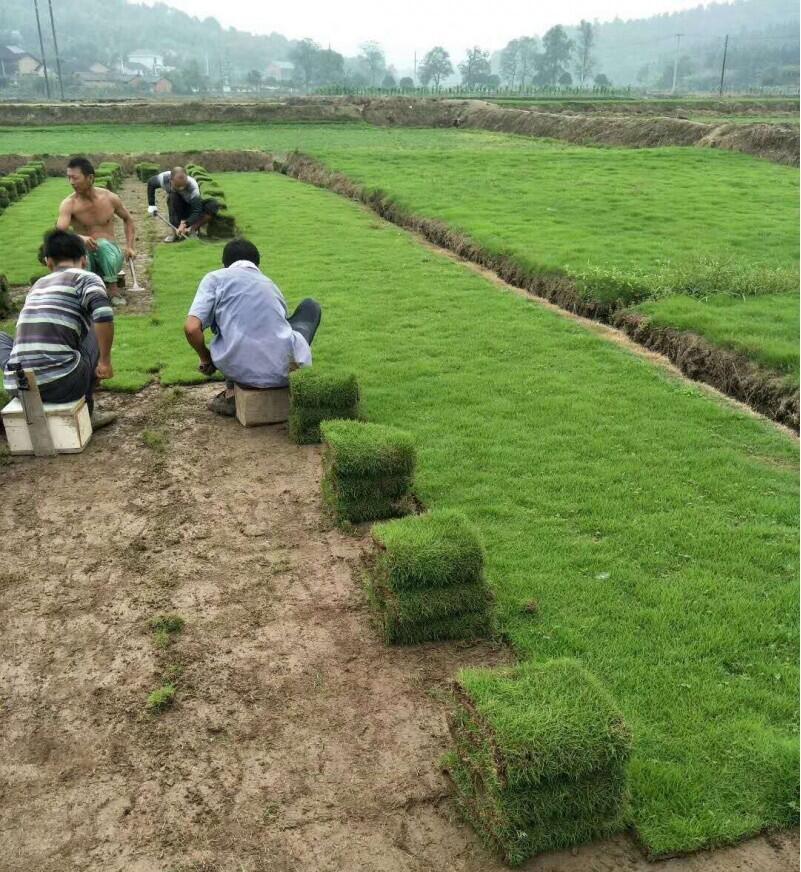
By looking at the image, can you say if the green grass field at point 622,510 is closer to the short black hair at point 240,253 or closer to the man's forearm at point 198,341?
the man's forearm at point 198,341

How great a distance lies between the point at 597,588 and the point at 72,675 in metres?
3.38

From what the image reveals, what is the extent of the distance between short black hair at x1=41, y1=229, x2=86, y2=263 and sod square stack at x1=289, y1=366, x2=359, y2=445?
8.47ft

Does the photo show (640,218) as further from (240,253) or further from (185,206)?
(240,253)

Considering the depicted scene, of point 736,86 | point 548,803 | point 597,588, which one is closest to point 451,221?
point 597,588

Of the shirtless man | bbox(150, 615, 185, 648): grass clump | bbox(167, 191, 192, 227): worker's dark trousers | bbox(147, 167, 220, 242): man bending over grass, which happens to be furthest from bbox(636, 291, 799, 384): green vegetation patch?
bbox(167, 191, 192, 227): worker's dark trousers

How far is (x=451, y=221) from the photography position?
17.9 meters

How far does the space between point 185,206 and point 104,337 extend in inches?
457

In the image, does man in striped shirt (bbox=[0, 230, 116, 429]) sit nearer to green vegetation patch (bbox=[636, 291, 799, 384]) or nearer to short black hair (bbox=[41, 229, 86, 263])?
short black hair (bbox=[41, 229, 86, 263])

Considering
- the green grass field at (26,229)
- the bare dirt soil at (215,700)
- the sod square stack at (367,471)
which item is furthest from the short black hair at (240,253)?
the green grass field at (26,229)

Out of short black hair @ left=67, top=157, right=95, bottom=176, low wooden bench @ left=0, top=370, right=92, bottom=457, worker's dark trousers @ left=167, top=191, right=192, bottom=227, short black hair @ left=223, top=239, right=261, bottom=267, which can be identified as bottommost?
low wooden bench @ left=0, top=370, right=92, bottom=457

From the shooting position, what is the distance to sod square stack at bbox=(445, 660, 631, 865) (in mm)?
3248

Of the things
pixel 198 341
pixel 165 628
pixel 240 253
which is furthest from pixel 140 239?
pixel 165 628

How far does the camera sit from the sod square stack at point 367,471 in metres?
5.92

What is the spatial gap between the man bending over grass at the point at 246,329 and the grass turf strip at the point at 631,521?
1.14 meters
